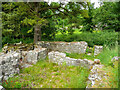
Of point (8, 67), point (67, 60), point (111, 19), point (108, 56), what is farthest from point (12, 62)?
point (111, 19)

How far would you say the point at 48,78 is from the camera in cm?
567

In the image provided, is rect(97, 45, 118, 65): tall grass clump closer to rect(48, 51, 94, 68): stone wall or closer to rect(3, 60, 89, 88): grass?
rect(48, 51, 94, 68): stone wall

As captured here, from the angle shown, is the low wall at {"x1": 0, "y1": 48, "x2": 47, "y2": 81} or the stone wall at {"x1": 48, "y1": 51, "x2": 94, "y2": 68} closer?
the low wall at {"x1": 0, "y1": 48, "x2": 47, "y2": 81}

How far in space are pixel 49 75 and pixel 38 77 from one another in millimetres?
600

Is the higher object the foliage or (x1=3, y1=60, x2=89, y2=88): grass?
the foliage

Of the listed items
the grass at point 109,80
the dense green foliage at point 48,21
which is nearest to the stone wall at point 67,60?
the grass at point 109,80

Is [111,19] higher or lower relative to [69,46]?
higher

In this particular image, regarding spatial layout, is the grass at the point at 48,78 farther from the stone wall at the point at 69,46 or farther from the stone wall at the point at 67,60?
the stone wall at the point at 69,46

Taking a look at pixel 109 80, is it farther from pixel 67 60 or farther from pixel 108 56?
pixel 67 60

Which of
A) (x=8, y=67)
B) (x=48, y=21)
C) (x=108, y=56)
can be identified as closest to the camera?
(x=8, y=67)

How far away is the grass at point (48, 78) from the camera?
5.02m

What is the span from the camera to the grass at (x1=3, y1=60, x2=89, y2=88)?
5023 mm

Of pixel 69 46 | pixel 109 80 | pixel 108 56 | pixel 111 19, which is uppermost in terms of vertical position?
pixel 111 19

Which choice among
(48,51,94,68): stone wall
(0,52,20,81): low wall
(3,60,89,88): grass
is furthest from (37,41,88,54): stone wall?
(0,52,20,81): low wall
